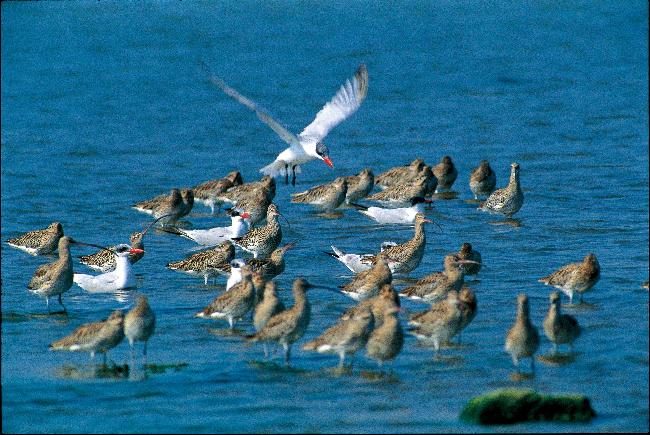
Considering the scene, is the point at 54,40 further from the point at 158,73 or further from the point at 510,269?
the point at 510,269

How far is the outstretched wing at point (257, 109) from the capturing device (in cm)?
1997

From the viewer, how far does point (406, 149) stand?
2975 centimetres

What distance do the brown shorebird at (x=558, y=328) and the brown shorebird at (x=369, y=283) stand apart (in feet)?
9.03

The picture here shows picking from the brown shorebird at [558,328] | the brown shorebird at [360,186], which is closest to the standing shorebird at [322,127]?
the brown shorebird at [360,186]

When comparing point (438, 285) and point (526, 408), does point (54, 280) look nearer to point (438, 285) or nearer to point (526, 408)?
point (438, 285)

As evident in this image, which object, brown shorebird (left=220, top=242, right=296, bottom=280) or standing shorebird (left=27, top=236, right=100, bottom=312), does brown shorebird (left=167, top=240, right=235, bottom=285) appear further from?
standing shorebird (left=27, top=236, right=100, bottom=312)

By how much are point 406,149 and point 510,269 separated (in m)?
12.4

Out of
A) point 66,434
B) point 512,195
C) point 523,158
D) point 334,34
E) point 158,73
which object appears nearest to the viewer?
point 66,434

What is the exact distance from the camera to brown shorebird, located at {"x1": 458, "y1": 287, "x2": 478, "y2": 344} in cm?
1333

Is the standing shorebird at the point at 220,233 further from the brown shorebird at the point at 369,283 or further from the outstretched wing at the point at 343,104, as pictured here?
the brown shorebird at the point at 369,283

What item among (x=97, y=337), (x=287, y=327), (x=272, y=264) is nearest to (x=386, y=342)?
(x=287, y=327)

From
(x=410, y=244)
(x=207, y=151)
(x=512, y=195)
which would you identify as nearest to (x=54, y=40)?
(x=207, y=151)

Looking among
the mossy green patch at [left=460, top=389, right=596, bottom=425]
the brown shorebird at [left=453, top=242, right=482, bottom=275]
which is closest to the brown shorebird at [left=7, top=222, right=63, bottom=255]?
the brown shorebird at [left=453, top=242, right=482, bottom=275]

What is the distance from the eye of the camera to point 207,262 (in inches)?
687
